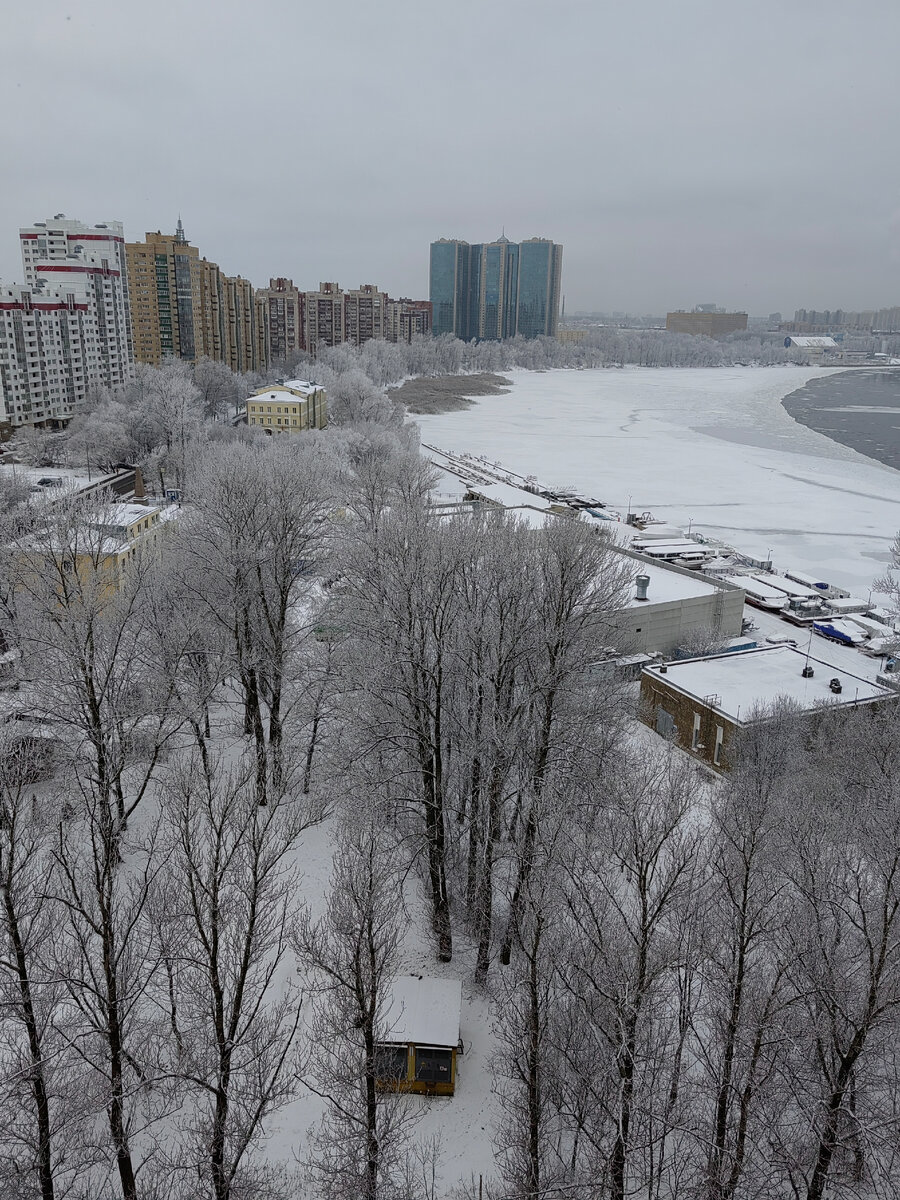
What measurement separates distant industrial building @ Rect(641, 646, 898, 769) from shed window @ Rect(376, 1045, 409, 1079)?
9.96m

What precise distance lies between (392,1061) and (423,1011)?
2.02 feet

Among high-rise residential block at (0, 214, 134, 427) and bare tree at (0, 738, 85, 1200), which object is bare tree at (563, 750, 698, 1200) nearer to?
bare tree at (0, 738, 85, 1200)

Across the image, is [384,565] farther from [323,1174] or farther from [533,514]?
[533,514]

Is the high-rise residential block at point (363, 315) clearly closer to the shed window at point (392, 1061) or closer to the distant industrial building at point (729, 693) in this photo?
the distant industrial building at point (729, 693)

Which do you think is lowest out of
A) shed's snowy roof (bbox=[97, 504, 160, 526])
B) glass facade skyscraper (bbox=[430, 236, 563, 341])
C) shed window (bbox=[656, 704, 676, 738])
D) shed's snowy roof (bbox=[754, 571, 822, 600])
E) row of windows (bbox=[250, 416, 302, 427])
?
shed window (bbox=[656, 704, 676, 738])

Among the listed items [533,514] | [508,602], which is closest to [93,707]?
[508,602]

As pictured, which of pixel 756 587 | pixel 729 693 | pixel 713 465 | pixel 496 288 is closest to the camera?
pixel 729 693

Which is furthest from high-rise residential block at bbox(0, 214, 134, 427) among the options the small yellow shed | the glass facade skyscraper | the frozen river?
the glass facade skyscraper

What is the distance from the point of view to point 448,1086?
914cm

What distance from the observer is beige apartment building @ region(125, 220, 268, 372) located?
240 ft

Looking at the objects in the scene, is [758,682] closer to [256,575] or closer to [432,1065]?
[256,575]

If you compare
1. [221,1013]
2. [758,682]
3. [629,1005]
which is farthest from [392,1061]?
[758,682]

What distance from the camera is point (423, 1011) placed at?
9.41 meters

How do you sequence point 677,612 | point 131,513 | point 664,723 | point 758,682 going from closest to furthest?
point 664,723 → point 758,682 → point 677,612 → point 131,513
